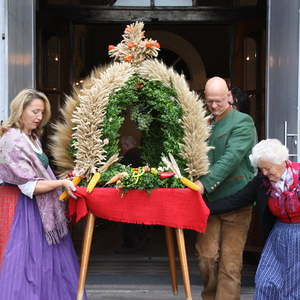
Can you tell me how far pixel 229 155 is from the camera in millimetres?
4582

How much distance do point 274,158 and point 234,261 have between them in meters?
1.07

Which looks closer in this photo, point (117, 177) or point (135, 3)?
point (117, 177)

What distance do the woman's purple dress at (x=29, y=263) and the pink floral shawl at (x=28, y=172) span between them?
0.07 metres

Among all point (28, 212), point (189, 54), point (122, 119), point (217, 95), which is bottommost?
point (28, 212)

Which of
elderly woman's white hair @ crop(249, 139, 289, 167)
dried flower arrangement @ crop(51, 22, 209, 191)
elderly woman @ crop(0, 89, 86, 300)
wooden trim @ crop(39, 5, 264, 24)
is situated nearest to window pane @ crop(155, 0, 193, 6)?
wooden trim @ crop(39, 5, 264, 24)

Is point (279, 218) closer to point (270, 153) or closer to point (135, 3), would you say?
point (270, 153)

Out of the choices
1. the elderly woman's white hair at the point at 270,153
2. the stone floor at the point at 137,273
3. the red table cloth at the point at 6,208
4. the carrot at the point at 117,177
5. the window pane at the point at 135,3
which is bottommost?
the stone floor at the point at 137,273

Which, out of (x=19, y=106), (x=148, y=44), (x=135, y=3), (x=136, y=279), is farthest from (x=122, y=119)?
(x=135, y=3)

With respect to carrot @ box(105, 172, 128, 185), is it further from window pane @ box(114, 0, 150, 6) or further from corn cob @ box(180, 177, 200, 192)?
window pane @ box(114, 0, 150, 6)

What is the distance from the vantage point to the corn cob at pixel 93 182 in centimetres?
438

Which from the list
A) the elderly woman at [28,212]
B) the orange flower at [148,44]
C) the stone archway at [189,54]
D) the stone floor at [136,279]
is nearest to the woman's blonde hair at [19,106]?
the elderly woman at [28,212]

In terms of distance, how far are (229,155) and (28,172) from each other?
1372mm

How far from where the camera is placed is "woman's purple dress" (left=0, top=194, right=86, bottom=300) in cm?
442

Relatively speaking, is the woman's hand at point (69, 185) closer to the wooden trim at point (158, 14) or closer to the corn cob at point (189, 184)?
the corn cob at point (189, 184)
